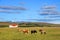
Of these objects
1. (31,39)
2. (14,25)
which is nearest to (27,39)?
(31,39)

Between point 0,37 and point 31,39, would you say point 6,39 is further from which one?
point 31,39

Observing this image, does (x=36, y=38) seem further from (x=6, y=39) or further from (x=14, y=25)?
(x=14, y=25)

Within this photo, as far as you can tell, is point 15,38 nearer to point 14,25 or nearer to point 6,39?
point 6,39

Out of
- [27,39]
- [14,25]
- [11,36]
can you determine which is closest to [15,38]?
[11,36]

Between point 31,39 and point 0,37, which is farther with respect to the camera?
point 0,37

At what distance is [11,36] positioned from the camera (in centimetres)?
2394

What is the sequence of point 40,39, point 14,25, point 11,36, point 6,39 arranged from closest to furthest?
point 40,39 → point 6,39 → point 11,36 → point 14,25

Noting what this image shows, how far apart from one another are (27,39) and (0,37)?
5705mm

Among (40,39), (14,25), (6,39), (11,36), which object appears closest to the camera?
(40,39)

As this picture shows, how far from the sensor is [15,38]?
23562 mm

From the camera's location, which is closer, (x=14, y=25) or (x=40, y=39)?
(x=40, y=39)

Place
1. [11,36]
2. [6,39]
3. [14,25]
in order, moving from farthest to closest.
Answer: [14,25], [11,36], [6,39]

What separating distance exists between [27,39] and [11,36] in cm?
581

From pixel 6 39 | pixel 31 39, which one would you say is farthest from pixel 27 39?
pixel 6 39
